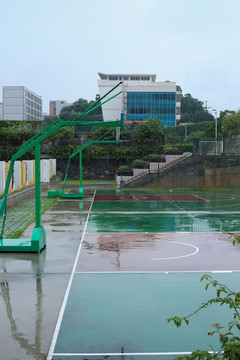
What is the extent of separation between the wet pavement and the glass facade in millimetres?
97339

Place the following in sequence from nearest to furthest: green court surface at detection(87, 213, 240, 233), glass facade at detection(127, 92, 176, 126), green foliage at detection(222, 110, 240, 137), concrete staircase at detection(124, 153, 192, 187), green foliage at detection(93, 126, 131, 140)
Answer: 1. green court surface at detection(87, 213, 240, 233)
2. concrete staircase at detection(124, 153, 192, 187)
3. green foliage at detection(93, 126, 131, 140)
4. green foliage at detection(222, 110, 240, 137)
5. glass facade at detection(127, 92, 176, 126)

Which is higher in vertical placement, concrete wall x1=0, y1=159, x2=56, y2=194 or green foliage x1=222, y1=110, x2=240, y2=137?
green foliage x1=222, y1=110, x2=240, y2=137

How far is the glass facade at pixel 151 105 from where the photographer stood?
112 m

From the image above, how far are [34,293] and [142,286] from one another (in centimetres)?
209

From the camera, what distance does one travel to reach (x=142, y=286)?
9.39 metres

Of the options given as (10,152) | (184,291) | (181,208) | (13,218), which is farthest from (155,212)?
(10,152)

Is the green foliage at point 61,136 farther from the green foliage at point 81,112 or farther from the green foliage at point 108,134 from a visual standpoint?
the green foliage at point 81,112

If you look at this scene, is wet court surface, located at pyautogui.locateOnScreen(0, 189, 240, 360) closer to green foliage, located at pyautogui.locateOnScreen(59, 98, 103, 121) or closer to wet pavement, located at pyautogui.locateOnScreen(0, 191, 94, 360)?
wet pavement, located at pyautogui.locateOnScreen(0, 191, 94, 360)

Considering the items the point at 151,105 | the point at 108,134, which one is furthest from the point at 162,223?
the point at 151,105

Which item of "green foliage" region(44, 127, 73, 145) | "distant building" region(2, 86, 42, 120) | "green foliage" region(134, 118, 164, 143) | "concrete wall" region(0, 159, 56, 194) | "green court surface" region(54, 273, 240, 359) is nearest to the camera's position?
"green court surface" region(54, 273, 240, 359)

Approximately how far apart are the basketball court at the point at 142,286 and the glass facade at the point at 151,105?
94131 millimetres

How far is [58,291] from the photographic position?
901cm

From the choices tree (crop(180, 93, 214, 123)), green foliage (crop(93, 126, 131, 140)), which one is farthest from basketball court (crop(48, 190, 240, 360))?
tree (crop(180, 93, 214, 123))

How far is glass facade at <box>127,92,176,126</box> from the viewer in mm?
111562
